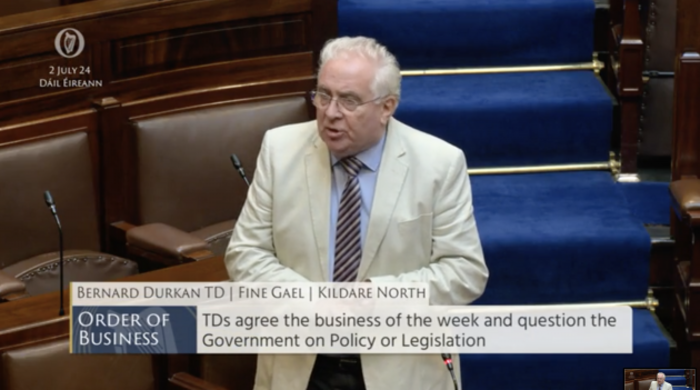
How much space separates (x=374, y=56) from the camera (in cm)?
123

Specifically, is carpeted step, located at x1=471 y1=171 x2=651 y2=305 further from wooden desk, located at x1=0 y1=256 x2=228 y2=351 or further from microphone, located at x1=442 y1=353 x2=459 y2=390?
microphone, located at x1=442 y1=353 x2=459 y2=390

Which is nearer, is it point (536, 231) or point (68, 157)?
point (536, 231)

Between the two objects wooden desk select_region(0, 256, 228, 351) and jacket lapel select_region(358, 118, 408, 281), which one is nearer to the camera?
jacket lapel select_region(358, 118, 408, 281)

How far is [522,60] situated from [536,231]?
0.54 m

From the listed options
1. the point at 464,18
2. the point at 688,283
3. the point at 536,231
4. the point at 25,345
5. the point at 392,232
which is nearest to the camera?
the point at 392,232

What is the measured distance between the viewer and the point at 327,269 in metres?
1.27

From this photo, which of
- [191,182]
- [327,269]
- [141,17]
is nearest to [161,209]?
[191,182]

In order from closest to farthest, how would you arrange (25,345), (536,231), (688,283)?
(25,345) < (688,283) < (536,231)

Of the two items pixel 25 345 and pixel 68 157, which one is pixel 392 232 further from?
pixel 68 157

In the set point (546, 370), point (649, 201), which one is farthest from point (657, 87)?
point (546, 370)

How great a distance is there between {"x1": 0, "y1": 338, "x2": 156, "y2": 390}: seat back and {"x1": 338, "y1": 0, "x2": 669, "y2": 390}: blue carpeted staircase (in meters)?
0.57

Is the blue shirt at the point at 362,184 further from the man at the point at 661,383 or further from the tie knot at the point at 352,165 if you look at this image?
the man at the point at 661,383

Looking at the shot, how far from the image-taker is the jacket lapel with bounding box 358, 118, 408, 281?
1261 millimetres
